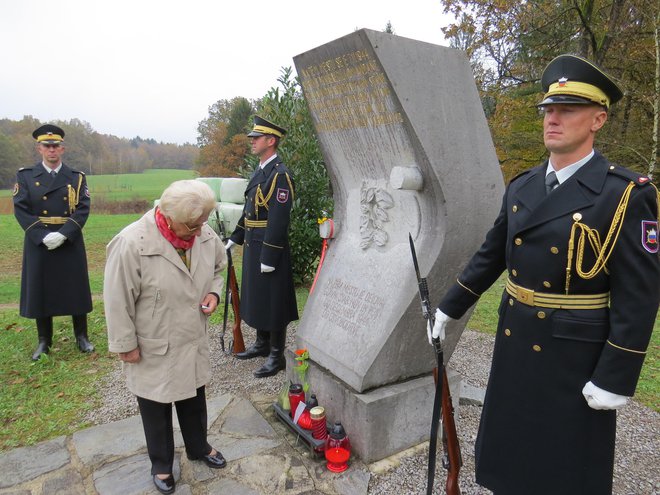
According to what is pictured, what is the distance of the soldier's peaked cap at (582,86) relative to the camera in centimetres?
183

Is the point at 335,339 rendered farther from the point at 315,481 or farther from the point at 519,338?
the point at 519,338

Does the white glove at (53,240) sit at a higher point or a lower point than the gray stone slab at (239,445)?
higher

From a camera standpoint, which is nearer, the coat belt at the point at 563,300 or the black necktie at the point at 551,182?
the coat belt at the point at 563,300

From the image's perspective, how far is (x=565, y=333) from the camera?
1.89 metres

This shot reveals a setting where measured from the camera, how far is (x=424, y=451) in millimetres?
3170

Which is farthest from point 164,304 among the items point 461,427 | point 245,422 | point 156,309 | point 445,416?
point 461,427

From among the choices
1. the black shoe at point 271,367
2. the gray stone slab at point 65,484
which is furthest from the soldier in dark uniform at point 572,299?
the black shoe at point 271,367

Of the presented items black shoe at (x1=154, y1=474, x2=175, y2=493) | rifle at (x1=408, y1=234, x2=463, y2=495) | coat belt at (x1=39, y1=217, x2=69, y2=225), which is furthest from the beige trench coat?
coat belt at (x1=39, y1=217, x2=69, y2=225)

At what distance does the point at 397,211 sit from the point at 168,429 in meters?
2.00

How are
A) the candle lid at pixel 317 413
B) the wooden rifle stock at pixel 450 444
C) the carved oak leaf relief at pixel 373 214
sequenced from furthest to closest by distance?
the carved oak leaf relief at pixel 373 214 < the candle lid at pixel 317 413 < the wooden rifle stock at pixel 450 444

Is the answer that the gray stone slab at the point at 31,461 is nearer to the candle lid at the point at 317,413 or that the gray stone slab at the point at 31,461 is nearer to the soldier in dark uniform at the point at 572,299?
the candle lid at the point at 317,413

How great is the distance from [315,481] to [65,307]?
11.1 ft

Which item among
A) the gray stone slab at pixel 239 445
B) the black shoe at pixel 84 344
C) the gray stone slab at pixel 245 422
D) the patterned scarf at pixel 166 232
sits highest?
the patterned scarf at pixel 166 232

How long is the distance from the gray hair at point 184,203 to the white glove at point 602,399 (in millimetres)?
1899
